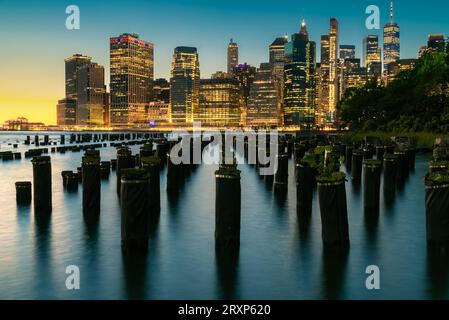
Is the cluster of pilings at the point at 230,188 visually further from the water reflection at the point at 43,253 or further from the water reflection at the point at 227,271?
the water reflection at the point at 43,253

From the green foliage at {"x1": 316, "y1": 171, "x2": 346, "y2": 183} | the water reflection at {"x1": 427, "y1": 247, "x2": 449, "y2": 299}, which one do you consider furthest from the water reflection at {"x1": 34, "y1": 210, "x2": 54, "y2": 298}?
the water reflection at {"x1": 427, "y1": 247, "x2": 449, "y2": 299}

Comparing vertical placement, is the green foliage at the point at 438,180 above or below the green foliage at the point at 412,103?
below

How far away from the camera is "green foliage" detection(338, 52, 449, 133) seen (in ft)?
218

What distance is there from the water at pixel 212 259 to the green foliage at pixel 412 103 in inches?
1731

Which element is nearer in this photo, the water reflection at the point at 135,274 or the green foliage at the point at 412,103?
the water reflection at the point at 135,274

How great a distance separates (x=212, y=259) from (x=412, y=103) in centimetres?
7247

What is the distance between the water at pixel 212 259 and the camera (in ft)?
36.8

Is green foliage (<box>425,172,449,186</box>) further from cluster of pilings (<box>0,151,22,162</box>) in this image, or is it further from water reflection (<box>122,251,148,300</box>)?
cluster of pilings (<box>0,151,22,162</box>)

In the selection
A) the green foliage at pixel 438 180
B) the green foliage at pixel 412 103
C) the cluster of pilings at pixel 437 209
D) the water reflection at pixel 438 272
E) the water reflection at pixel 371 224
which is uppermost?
the green foliage at pixel 412 103

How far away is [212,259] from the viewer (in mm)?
13547

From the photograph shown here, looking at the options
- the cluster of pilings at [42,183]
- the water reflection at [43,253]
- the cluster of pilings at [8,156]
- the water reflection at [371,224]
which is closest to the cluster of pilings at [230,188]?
the cluster of pilings at [42,183]

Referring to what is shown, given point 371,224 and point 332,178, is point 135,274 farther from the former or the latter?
point 371,224

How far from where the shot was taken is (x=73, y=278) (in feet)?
39.2
